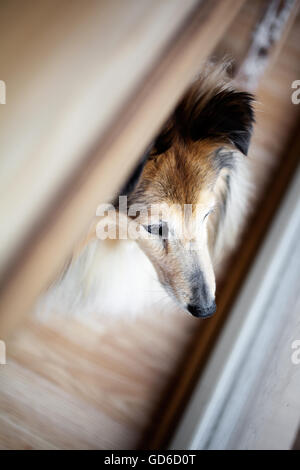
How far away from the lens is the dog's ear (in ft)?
2.34

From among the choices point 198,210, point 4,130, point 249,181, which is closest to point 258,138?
point 249,181

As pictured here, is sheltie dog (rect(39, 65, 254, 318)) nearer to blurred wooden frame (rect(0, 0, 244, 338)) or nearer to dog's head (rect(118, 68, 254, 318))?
dog's head (rect(118, 68, 254, 318))

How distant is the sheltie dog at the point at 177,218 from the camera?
674mm

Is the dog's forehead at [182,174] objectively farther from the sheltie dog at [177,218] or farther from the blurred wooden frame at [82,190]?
the blurred wooden frame at [82,190]

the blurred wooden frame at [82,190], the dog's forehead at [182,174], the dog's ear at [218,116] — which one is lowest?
the blurred wooden frame at [82,190]

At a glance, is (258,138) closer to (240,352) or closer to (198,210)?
(198,210)

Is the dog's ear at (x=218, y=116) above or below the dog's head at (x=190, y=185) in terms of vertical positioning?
above

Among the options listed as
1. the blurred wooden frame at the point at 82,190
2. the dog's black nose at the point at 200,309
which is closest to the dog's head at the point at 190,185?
the dog's black nose at the point at 200,309

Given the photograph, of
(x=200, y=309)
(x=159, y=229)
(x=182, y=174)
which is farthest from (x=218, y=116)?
(x=200, y=309)

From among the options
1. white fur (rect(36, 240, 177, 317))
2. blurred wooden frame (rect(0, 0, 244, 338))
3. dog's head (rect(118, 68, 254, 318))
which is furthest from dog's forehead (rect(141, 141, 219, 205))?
blurred wooden frame (rect(0, 0, 244, 338))

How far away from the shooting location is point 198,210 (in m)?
0.73
